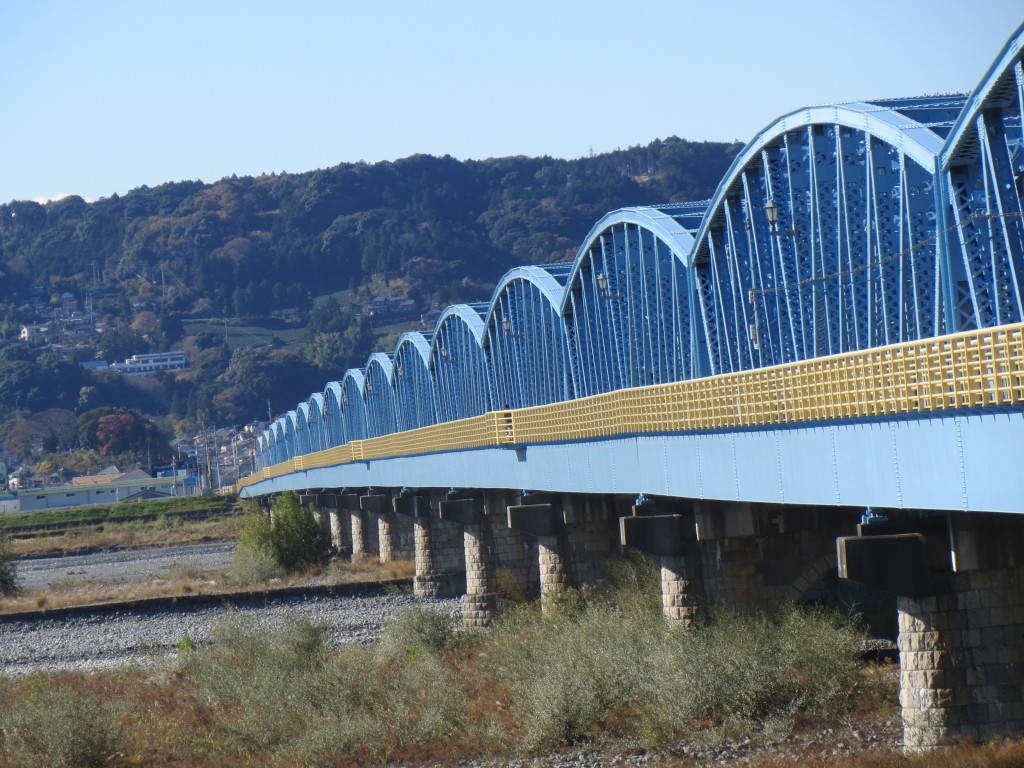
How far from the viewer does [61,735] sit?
26547 mm

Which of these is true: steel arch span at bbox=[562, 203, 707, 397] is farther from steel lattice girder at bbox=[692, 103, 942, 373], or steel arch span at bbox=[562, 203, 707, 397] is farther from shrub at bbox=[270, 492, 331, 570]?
shrub at bbox=[270, 492, 331, 570]

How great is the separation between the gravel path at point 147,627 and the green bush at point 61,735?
12962 mm

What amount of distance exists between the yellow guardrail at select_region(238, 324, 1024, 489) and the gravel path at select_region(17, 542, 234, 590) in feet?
167

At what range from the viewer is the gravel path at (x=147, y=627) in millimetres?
45219

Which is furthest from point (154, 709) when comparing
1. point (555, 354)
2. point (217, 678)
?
point (555, 354)

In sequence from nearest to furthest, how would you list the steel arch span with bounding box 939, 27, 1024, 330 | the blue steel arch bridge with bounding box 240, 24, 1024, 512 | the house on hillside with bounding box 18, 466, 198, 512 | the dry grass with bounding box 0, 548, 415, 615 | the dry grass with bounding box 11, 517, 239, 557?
the blue steel arch bridge with bounding box 240, 24, 1024, 512 → the steel arch span with bounding box 939, 27, 1024, 330 → the dry grass with bounding box 0, 548, 415, 615 → the dry grass with bounding box 11, 517, 239, 557 → the house on hillside with bounding box 18, 466, 198, 512

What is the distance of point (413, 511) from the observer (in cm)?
5866

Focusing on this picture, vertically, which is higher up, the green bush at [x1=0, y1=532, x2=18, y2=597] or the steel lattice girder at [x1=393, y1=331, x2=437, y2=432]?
the steel lattice girder at [x1=393, y1=331, x2=437, y2=432]

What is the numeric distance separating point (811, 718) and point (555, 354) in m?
21.5

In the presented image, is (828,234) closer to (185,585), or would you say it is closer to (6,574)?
(185,585)

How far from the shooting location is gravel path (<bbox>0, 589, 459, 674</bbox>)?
4522cm

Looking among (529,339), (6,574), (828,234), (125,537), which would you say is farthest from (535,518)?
(125,537)

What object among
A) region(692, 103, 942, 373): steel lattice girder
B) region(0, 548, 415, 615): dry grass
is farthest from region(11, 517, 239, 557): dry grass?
region(692, 103, 942, 373): steel lattice girder


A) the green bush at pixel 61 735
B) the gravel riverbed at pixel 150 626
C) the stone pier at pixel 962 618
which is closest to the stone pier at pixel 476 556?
the gravel riverbed at pixel 150 626
